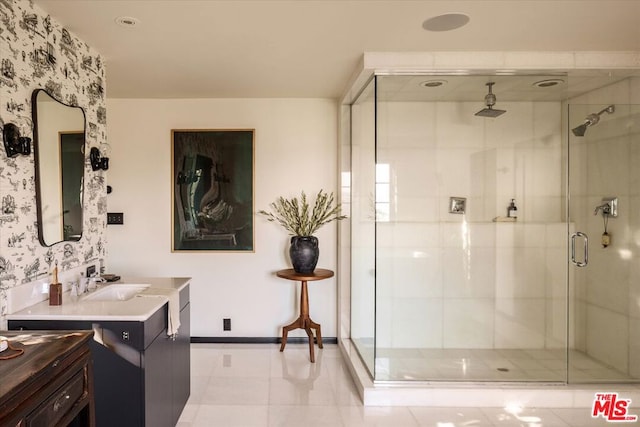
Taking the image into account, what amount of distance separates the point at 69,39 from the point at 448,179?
3026 mm

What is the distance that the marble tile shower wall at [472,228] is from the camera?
134 inches

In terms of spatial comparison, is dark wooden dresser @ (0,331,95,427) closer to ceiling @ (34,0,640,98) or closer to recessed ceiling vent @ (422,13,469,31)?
ceiling @ (34,0,640,98)

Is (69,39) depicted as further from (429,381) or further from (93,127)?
(429,381)

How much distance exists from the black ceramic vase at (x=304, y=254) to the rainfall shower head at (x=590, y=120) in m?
2.37

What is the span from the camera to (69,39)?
93.7 inches

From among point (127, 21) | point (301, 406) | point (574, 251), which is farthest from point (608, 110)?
point (127, 21)

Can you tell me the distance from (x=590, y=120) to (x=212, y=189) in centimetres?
334

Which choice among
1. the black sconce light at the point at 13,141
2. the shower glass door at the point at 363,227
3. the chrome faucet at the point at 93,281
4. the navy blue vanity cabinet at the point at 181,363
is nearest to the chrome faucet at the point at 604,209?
the shower glass door at the point at 363,227

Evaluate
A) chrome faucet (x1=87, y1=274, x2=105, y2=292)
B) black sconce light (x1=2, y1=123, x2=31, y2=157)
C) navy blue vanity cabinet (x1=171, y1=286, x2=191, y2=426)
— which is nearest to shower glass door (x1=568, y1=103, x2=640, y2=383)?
navy blue vanity cabinet (x1=171, y1=286, x2=191, y2=426)

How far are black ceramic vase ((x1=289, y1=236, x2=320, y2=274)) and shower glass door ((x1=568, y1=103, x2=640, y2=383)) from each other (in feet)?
6.96

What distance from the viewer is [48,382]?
129 centimetres

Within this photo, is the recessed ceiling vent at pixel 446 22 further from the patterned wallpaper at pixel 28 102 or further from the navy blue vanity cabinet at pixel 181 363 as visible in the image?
the navy blue vanity cabinet at pixel 181 363

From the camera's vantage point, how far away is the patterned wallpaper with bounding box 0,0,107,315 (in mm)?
1847

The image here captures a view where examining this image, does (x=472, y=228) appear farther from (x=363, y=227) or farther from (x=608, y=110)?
(x=608, y=110)
